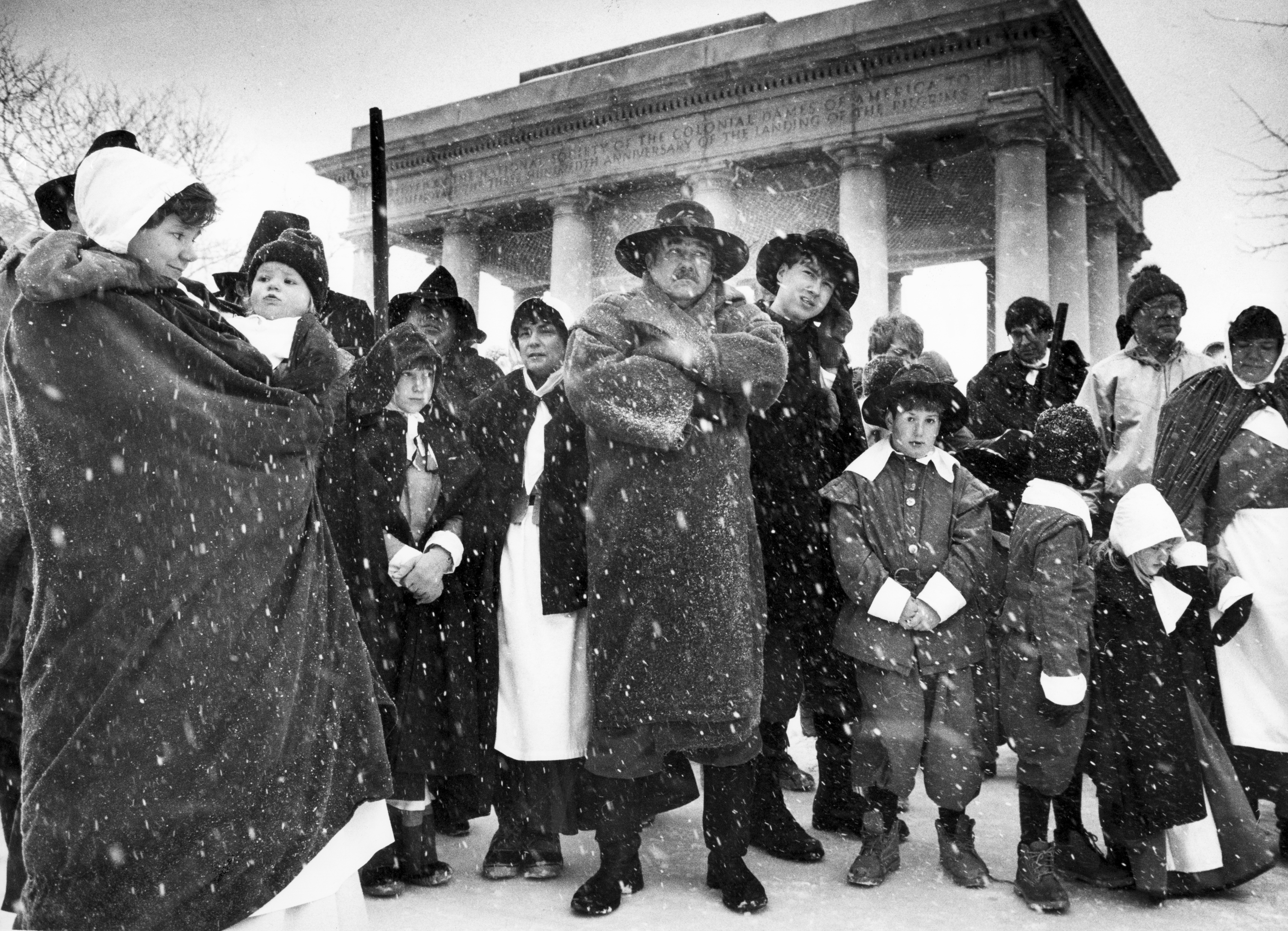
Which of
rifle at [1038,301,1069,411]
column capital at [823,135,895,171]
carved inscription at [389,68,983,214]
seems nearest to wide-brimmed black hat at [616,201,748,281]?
rifle at [1038,301,1069,411]

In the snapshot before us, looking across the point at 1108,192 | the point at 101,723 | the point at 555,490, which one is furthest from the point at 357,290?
the point at 101,723

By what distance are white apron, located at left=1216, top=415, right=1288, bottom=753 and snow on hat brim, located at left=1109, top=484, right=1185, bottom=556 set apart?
0.65 metres

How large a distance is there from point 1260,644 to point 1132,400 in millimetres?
1461

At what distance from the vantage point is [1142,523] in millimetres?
3779

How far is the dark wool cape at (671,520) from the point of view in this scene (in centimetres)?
352

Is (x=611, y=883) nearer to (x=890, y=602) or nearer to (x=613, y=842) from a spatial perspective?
(x=613, y=842)

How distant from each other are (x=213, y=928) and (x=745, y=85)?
1876 centimetres

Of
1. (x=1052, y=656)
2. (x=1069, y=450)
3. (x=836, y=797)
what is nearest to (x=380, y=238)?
(x=1069, y=450)

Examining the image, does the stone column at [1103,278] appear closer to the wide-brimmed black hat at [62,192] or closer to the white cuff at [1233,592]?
the white cuff at [1233,592]

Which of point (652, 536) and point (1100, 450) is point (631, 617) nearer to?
point (652, 536)

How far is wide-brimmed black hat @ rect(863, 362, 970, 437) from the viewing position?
4.12 m

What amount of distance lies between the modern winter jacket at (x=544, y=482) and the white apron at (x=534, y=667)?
0.17 feet

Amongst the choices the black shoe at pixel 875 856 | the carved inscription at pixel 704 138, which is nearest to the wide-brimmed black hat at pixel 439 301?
the black shoe at pixel 875 856

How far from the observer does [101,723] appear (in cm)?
223
